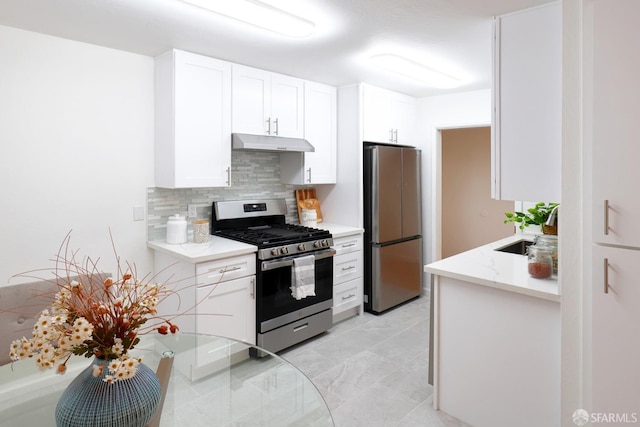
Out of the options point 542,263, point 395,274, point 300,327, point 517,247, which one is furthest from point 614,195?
point 395,274

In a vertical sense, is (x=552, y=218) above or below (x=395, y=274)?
above

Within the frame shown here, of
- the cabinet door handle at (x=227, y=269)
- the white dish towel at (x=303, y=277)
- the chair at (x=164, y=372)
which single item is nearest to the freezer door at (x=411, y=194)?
the white dish towel at (x=303, y=277)

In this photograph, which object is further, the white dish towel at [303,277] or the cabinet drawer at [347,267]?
the cabinet drawer at [347,267]

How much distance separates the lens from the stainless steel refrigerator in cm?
394

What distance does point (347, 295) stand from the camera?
12.6 feet

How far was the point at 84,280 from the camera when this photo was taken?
88.3 inches

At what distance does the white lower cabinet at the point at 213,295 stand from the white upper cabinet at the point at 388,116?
191 centimetres

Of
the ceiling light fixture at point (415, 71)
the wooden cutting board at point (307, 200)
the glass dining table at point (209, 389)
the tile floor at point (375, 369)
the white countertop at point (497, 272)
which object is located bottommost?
the tile floor at point (375, 369)

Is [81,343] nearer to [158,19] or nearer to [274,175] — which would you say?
[158,19]

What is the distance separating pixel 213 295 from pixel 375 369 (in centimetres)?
130

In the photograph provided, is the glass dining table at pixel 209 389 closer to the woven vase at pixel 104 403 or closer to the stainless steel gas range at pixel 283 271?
the woven vase at pixel 104 403

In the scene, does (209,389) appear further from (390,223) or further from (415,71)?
(415,71)

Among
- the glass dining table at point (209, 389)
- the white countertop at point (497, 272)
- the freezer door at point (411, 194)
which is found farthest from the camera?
the freezer door at point (411, 194)

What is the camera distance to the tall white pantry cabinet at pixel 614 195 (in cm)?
153
